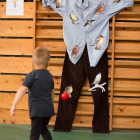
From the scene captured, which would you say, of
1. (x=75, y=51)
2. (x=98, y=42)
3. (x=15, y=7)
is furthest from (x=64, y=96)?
(x=15, y=7)

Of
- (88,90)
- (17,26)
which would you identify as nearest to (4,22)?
(17,26)

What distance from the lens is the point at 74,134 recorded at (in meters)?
2.50

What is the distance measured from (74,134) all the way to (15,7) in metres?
2.12

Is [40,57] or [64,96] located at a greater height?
[40,57]

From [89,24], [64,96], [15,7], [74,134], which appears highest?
[15,7]

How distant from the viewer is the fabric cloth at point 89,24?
257 centimetres

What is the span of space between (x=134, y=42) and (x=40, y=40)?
4.74 feet

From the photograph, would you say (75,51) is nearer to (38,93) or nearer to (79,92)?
(79,92)

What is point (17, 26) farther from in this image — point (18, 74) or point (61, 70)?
point (61, 70)

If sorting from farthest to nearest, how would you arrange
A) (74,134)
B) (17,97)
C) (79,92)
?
(79,92), (74,134), (17,97)

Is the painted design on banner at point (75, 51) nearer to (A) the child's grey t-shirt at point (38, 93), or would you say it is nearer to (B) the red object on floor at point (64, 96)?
(B) the red object on floor at point (64, 96)

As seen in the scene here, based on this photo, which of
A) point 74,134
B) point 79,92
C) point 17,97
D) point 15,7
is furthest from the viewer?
point 15,7

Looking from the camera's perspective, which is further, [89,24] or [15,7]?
[15,7]

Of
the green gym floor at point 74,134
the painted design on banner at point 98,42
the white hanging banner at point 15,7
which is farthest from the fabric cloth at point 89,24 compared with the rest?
the green gym floor at point 74,134
